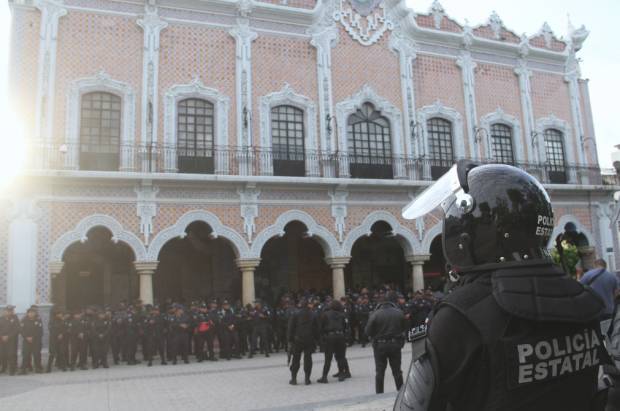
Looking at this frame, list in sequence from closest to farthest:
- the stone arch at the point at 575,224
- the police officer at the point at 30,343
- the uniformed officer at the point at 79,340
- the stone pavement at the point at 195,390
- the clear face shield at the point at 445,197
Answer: the clear face shield at the point at 445,197 → the stone pavement at the point at 195,390 → the police officer at the point at 30,343 → the uniformed officer at the point at 79,340 → the stone arch at the point at 575,224

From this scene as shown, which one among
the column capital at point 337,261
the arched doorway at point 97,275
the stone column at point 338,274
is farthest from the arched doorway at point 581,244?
the arched doorway at point 97,275

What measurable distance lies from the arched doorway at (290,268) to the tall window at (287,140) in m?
2.99

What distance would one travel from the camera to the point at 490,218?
2225 mm

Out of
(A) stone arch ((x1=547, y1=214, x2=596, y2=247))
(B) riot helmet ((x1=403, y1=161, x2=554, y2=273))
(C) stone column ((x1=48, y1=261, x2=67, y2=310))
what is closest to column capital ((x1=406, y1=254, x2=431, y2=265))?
(A) stone arch ((x1=547, y1=214, x2=596, y2=247))

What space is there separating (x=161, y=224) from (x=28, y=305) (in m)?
4.36

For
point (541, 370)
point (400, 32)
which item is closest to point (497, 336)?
point (541, 370)

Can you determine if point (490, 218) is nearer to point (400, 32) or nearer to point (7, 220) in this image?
point (7, 220)

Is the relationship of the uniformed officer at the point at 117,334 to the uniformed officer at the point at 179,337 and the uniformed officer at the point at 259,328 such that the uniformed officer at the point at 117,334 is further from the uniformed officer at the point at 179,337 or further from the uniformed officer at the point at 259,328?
the uniformed officer at the point at 259,328

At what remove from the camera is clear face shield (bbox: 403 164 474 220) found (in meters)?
2.30

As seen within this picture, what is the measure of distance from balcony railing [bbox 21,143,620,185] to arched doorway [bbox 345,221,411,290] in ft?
11.8

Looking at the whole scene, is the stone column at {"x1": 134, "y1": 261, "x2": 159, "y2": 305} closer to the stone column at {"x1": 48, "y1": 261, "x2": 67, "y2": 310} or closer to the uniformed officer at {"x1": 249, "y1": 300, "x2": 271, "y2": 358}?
the uniformed officer at {"x1": 249, "y1": 300, "x2": 271, "y2": 358}

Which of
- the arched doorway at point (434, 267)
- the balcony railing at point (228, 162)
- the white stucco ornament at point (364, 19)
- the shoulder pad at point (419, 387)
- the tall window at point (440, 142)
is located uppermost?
the white stucco ornament at point (364, 19)

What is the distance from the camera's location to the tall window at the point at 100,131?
17.7 m

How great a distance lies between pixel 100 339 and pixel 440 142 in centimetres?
1444
